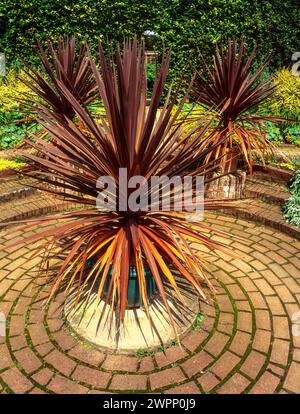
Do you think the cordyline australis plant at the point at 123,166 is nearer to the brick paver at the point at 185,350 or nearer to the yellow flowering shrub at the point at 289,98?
the brick paver at the point at 185,350

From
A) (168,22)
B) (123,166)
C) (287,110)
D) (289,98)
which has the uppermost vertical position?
(168,22)

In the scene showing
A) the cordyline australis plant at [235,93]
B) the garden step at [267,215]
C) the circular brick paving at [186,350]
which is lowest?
the circular brick paving at [186,350]

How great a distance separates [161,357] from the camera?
2750 mm

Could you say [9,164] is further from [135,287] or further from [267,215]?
[267,215]

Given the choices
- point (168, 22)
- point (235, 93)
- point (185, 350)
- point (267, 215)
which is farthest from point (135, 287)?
point (168, 22)

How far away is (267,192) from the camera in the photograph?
5473 millimetres

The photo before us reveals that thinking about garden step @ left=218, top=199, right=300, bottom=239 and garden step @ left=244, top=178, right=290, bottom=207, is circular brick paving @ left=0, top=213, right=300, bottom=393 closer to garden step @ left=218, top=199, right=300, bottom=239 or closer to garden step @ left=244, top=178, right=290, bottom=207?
garden step @ left=218, top=199, right=300, bottom=239

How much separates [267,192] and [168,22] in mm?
7506

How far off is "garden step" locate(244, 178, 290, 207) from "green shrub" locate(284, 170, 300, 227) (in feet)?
0.60

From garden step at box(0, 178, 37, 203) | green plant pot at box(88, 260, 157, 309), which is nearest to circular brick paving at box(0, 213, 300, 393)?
green plant pot at box(88, 260, 157, 309)

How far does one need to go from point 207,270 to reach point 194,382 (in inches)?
55.1

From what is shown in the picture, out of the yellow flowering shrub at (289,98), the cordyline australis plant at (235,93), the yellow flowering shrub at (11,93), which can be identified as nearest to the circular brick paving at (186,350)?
the cordyline australis plant at (235,93)

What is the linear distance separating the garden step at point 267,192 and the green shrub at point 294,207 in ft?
0.60

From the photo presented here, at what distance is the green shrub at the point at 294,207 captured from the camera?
4.64 m
